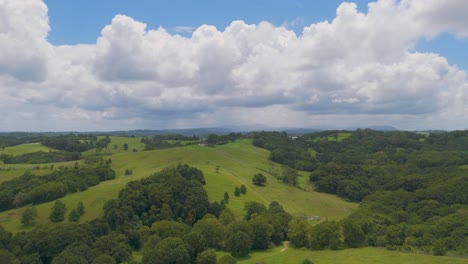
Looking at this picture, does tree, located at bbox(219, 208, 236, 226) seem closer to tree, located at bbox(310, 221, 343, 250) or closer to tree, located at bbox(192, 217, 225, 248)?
tree, located at bbox(192, 217, 225, 248)

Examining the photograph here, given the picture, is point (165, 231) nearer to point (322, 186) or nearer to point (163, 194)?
point (163, 194)

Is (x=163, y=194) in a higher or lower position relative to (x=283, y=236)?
higher

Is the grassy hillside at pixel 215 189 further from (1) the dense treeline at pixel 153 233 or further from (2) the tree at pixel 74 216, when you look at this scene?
(1) the dense treeline at pixel 153 233

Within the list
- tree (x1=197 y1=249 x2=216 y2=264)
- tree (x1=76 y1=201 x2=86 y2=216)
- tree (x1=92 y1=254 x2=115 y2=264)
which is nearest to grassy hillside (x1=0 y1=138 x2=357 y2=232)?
tree (x1=76 y1=201 x2=86 y2=216)

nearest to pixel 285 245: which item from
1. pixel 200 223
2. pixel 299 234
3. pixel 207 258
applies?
pixel 299 234

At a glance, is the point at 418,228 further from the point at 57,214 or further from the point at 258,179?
the point at 57,214

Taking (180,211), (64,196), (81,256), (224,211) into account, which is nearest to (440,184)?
(224,211)
